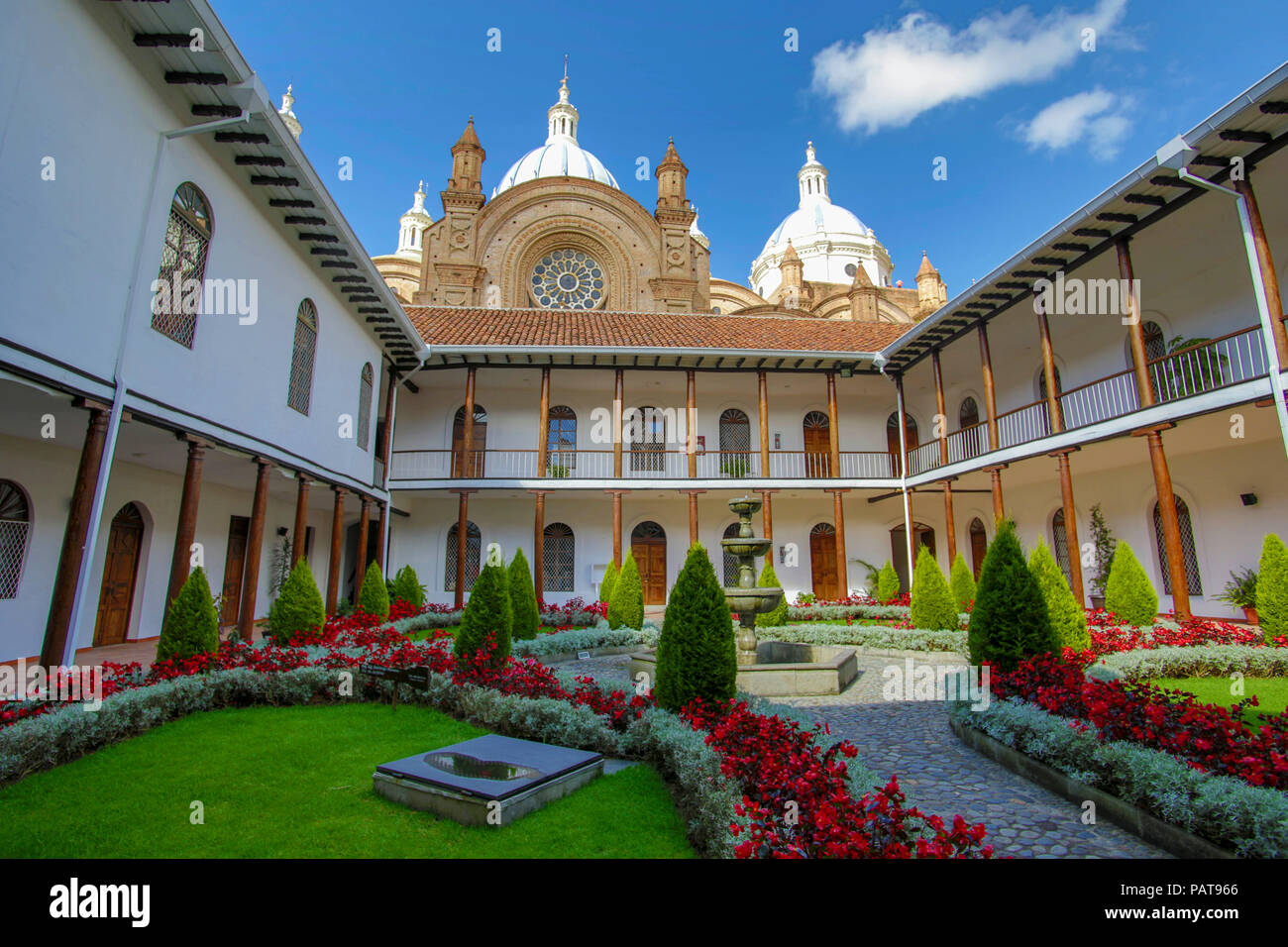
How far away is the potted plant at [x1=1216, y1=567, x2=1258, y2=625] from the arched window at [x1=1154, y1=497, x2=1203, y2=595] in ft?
2.28

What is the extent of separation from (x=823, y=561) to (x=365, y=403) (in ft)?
44.7

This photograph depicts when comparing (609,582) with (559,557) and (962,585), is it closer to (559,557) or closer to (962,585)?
(559,557)

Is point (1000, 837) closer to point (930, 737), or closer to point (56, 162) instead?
point (930, 737)

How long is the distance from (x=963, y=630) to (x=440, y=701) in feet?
31.0

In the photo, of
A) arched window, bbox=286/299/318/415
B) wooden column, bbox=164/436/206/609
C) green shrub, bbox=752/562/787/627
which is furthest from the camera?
green shrub, bbox=752/562/787/627

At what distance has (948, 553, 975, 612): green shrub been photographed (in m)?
12.2

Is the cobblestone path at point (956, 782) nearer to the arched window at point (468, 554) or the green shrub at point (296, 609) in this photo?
the green shrub at point (296, 609)

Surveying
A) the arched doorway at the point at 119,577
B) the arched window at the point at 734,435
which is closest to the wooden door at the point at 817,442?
the arched window at the point at 734,435

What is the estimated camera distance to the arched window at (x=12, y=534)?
8906 mm

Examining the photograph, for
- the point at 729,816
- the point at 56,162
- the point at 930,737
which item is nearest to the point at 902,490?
the point at 930,737

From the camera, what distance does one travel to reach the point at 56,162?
5.99 meters

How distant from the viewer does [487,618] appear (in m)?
7.86

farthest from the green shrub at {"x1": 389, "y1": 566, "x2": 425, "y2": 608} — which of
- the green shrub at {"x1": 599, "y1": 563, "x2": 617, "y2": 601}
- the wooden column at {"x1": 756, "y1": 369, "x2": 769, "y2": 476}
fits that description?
the wooden column at {"x1": 756, "y1": 369, "x2": 769, "y2": 476}

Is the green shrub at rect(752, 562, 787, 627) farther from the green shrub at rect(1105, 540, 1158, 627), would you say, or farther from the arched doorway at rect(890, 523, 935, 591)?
the arched doorway at rect(890, 523, 935, 591)
